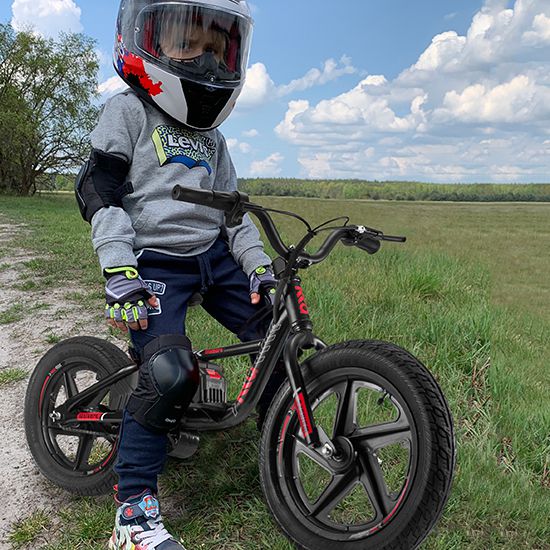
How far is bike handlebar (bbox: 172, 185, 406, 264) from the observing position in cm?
185

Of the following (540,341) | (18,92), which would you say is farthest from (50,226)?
(18,92)

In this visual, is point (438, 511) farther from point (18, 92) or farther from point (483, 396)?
point (18, 92)

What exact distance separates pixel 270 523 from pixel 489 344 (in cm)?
261

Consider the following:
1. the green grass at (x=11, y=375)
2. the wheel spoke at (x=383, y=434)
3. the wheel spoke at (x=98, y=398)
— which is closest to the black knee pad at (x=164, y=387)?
the wheel spoke at (x=98, y=398)

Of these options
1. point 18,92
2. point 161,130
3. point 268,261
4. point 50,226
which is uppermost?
point 18,92

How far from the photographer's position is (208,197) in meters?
1.86

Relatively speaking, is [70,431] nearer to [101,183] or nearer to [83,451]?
[83,451]

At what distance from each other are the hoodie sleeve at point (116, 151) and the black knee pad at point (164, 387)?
16.9 inches

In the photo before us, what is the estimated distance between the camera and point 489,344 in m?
4.47

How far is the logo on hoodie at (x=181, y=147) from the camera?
269 cm

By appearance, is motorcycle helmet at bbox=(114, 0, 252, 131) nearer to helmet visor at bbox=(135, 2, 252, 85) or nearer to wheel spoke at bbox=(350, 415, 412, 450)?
helmet visor at bbox=(135, 2, 252, 85)

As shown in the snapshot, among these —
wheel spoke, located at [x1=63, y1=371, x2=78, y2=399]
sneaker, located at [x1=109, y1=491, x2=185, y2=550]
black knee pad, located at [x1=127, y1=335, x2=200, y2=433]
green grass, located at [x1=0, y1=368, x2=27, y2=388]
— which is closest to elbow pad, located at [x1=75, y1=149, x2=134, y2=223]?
black knee pad, located at [x1=127, y1=335, x2=200, y2=433]

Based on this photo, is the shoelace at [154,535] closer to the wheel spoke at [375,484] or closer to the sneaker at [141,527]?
the sneaker at [141,527]

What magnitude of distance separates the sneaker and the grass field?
6.3 inches
